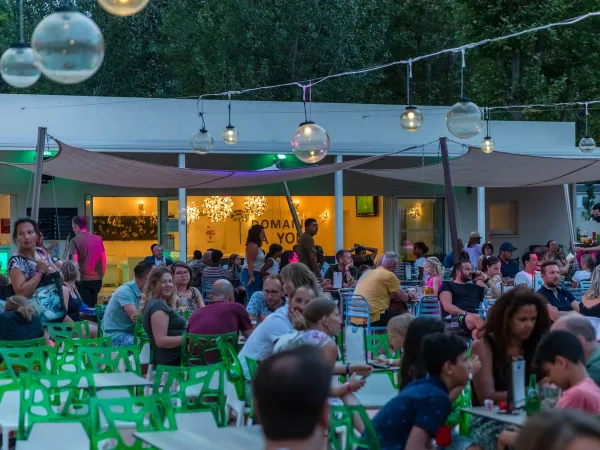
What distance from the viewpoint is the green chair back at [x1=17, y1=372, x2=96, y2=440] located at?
4793mm

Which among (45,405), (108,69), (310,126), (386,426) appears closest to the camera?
(386,426)

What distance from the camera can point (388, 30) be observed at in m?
31.2

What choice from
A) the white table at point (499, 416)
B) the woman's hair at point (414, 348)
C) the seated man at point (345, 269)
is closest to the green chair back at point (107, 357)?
the woman's hair at point (414, 348)

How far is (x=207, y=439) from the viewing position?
13.9ft

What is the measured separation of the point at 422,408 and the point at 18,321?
13.2 feet

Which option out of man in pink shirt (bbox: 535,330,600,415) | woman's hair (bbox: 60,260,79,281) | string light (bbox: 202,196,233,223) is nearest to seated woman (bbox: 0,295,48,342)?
woman's hair (bbox: 60,260,79,281)

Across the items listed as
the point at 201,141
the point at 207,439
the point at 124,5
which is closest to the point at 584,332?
the point at 207,439

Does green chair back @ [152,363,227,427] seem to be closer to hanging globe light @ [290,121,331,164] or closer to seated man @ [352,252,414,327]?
hanging globe light @ [290,121,331,164]

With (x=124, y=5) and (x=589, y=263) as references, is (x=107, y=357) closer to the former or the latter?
(x=124, y=5)

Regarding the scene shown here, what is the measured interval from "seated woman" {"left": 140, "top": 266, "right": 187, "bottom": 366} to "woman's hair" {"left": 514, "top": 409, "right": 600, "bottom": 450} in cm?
535

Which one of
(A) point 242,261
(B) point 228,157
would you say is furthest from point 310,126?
(B) point 228,157

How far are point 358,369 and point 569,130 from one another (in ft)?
56.6

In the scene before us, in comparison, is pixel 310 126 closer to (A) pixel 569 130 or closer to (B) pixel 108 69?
(A) pixel 569 130

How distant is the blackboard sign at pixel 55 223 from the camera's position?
1827 centimetres
